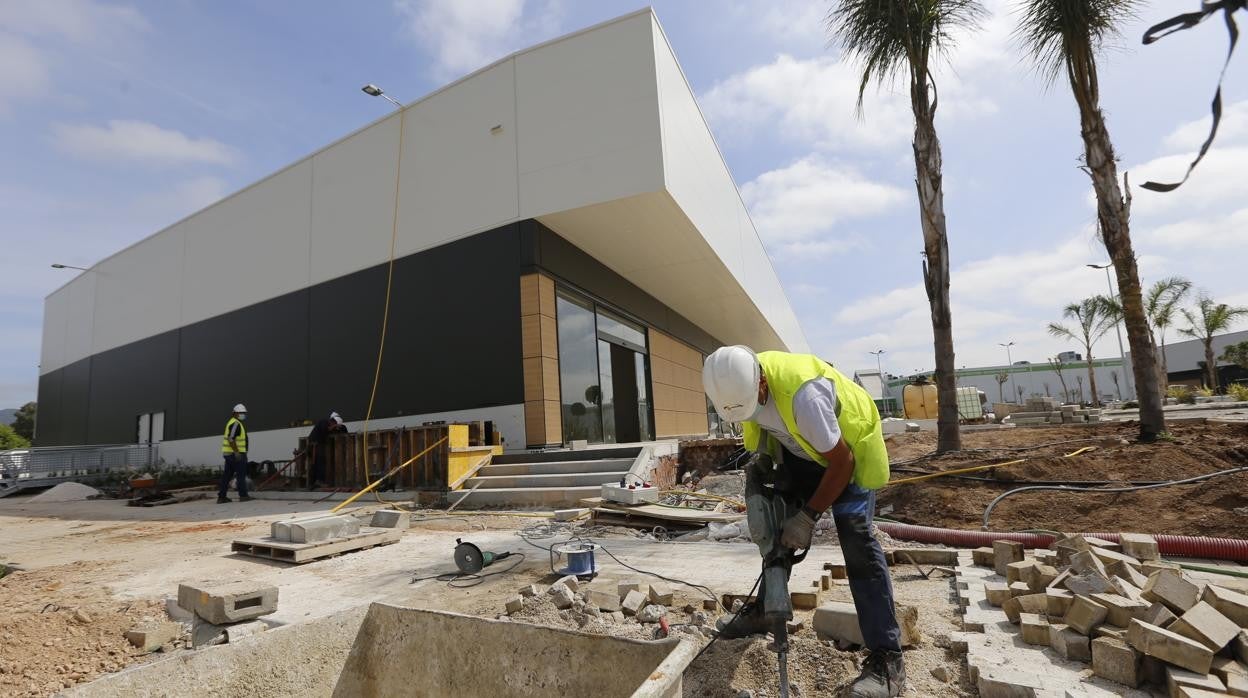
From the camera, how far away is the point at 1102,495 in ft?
19.5

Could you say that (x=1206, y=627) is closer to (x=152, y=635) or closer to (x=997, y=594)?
(x=997, y=594)

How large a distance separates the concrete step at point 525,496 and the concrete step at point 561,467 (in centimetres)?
56

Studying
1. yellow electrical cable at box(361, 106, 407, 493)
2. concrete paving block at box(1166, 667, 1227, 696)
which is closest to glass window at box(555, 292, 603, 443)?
yellow electrical cable at box(361, 106, 407, 493)

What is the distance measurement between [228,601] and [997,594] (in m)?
4.56

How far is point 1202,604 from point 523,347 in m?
9.91

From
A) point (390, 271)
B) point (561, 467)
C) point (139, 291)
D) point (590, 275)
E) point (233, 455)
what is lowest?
point (561, 467)

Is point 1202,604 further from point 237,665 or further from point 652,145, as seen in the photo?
point 652,145

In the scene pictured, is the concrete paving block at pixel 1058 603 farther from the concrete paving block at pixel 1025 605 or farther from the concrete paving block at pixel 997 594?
the concrete paving block at pixel 997 594

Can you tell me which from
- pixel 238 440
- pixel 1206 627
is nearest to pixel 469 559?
pixel 1206 627

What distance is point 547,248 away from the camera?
1184 centimetres

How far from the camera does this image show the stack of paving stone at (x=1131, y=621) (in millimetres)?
2246

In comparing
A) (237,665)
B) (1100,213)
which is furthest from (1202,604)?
(1100,213)

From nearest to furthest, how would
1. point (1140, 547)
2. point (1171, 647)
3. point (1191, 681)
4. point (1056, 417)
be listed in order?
point (1191, 681), point (1171, 647), point (1140, 547), point (1056, 417)

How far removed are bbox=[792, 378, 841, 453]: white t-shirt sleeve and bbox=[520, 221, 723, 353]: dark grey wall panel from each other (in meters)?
9.17
